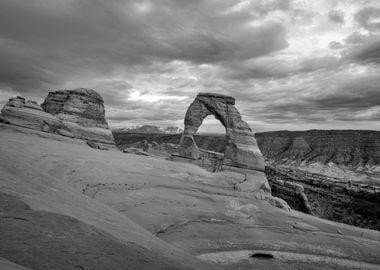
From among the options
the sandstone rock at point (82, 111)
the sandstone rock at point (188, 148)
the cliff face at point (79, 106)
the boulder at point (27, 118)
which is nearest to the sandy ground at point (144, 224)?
the boulder at point (27, 118)

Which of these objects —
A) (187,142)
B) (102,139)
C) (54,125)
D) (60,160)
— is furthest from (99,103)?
(60,160)

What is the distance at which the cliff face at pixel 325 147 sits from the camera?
4328 inches

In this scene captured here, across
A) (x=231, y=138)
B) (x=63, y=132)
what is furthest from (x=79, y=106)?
(x=231, y=138)

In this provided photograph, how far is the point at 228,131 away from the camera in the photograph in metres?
29.7

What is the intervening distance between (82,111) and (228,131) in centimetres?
2190

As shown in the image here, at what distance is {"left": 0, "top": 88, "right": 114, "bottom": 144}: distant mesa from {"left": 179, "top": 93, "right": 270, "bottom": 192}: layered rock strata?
13.5 m

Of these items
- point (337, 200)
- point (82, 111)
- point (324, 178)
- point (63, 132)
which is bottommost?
point (337, 200)

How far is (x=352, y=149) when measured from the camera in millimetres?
115312

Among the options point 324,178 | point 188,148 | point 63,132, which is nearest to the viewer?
point 63,132

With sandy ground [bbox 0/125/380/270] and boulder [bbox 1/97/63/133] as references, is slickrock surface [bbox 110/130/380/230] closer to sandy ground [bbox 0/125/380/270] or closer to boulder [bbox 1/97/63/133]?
sandy ground [bbox 0/125/380/270]

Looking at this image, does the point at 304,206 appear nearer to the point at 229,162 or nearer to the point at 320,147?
the point at 229,162

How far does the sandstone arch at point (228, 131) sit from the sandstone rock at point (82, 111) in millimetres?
13229

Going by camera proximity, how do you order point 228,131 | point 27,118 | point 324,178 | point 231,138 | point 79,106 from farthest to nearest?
point 324,178 < point 79,106 < point 228,131 < point 231,138 < point 27,118

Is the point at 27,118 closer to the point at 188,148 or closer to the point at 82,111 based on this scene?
the point at 82,111
